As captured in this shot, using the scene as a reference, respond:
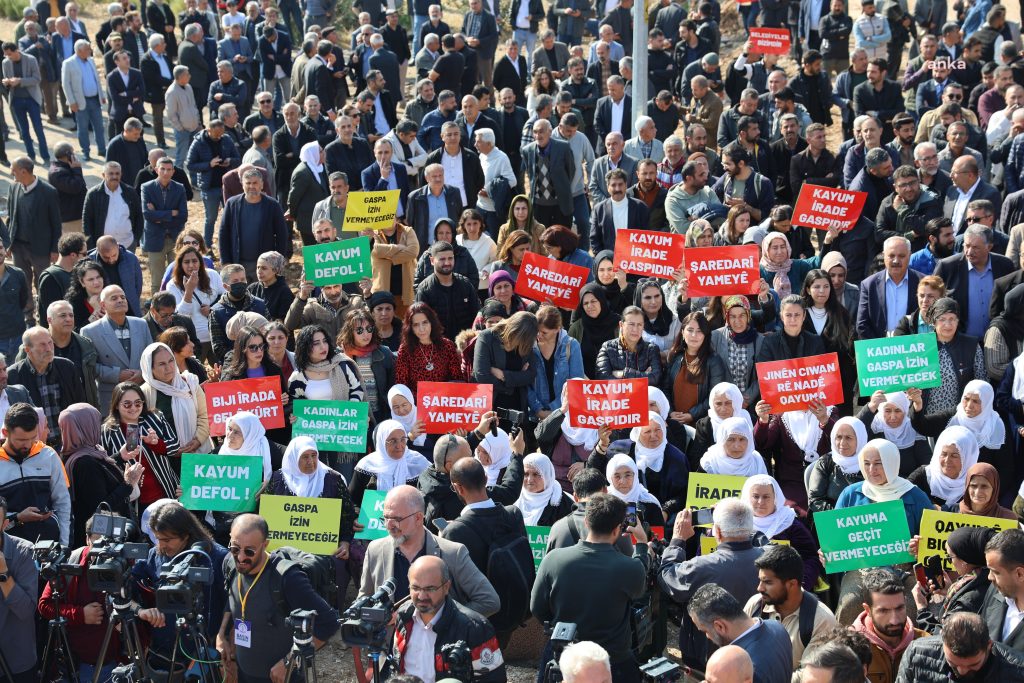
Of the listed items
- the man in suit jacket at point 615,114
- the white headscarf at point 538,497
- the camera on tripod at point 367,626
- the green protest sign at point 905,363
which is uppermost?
the man in suit jacket at point 615,114

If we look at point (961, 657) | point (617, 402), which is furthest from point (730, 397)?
point (961, 657)

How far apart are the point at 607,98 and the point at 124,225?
615 centimetres

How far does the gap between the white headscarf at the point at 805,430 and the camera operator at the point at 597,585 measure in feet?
9.75

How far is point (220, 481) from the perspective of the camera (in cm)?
893

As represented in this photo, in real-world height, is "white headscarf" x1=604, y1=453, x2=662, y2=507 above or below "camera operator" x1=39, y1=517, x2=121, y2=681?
above

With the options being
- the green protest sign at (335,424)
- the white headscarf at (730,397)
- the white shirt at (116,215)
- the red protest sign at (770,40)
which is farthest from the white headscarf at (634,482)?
the red protest sign at (770,40)

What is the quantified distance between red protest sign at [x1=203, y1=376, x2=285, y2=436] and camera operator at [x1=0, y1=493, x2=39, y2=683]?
255 centimetres

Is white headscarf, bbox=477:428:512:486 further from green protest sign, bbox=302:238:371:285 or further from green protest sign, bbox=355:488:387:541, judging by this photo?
green protest sign, bbox=302:238:371:285

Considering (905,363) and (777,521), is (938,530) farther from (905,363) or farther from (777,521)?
(905,363)

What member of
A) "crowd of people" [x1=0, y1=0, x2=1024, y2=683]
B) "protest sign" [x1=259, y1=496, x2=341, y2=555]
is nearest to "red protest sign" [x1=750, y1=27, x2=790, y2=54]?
"crowd of people" [x1=0, y1=0, x2=1024, y2=683]

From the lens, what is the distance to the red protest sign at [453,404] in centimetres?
981

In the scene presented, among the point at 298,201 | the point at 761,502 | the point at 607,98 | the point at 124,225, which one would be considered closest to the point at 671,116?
the point at 607,98

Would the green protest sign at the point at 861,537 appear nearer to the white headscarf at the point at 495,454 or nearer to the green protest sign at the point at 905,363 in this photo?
the green protest sign at the point at 905,363

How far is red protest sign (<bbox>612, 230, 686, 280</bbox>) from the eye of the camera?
11.7 metres
